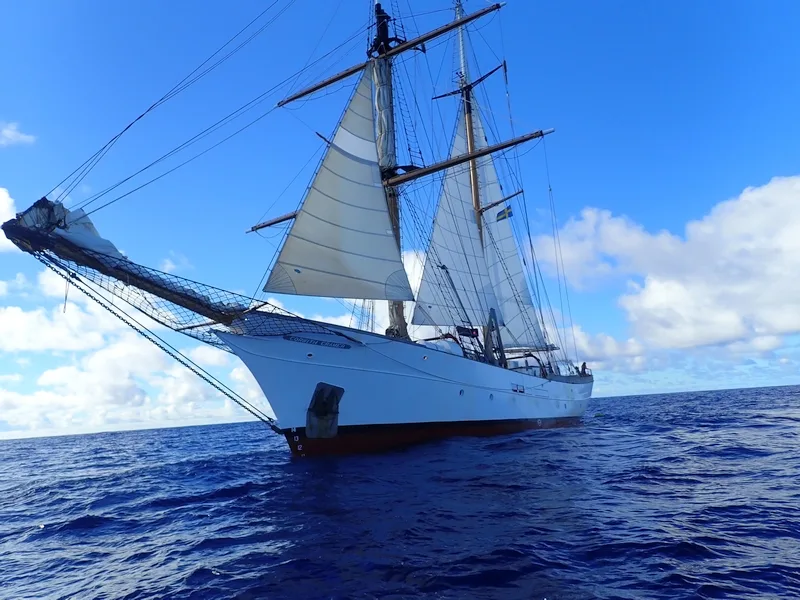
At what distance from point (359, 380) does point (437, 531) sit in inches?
341

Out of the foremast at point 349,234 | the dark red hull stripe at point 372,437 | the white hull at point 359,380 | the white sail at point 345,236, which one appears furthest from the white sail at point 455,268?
the dark red hull stripe at point 372,437

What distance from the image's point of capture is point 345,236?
16.2 metres

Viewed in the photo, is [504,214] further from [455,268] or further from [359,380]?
[359,380]

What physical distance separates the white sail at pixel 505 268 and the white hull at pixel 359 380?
14470mm

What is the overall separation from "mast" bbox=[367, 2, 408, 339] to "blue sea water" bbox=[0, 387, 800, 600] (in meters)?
11.3

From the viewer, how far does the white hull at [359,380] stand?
1533cm

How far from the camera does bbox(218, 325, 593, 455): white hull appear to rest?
15.3 m

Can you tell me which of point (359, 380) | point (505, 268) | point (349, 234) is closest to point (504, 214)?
point (505, 268)

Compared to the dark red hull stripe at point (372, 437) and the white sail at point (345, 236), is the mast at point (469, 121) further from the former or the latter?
the dark red hull stripe at point (372, 437)

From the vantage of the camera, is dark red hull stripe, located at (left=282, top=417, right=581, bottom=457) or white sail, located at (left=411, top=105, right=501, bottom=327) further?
white sail, located at (left=411, top=105, right=501, bottom=327)

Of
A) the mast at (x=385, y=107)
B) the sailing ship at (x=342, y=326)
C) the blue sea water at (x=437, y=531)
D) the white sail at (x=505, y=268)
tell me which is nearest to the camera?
the blue sea water at (x=437, y=531)

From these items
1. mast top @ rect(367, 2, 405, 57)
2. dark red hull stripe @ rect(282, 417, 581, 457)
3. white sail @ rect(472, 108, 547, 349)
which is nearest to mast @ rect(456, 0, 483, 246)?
white sail @ rect(472, 108, 547, 349)

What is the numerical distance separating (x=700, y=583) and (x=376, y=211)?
553 inches

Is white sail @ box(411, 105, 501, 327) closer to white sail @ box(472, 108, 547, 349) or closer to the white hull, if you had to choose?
white sail @ box(472, 108, 547, 349)
